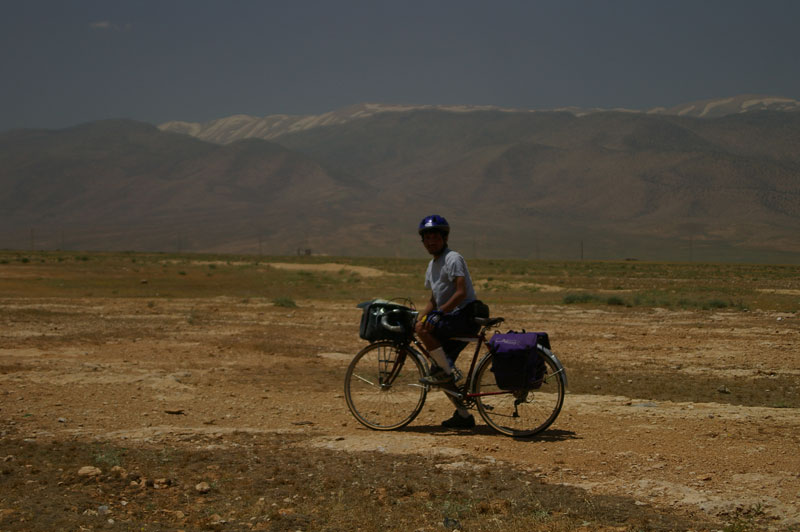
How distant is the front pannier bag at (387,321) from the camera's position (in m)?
7.68

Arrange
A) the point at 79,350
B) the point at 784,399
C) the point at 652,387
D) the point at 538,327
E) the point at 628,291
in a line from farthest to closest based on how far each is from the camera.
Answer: the point at 628,291 → the point at 538,327 → the point at 79,350 → the point at 652,387 → the point at 784,399

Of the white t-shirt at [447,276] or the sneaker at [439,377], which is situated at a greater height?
the white t-shirt at [447,276]

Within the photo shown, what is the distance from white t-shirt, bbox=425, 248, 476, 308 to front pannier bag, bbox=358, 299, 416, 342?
34 cm

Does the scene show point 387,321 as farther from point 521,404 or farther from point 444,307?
point 521,404

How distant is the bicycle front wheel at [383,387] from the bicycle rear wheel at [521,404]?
668 millimetres

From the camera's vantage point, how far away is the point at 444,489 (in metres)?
5.84

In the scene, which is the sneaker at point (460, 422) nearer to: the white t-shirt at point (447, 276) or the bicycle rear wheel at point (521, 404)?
the bicycle rear wheel at point (521, 404)

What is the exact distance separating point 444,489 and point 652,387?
19.5 feet

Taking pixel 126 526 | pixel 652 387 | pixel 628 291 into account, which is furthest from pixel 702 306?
pixel 126 526

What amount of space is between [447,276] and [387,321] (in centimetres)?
75

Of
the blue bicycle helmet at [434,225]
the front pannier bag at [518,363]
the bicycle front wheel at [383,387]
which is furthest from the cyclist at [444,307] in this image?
the front pannier bag at [518,363]

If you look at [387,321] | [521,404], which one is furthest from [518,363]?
[387,321]

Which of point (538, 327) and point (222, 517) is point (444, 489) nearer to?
point (222, 517)

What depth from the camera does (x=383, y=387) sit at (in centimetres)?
791
